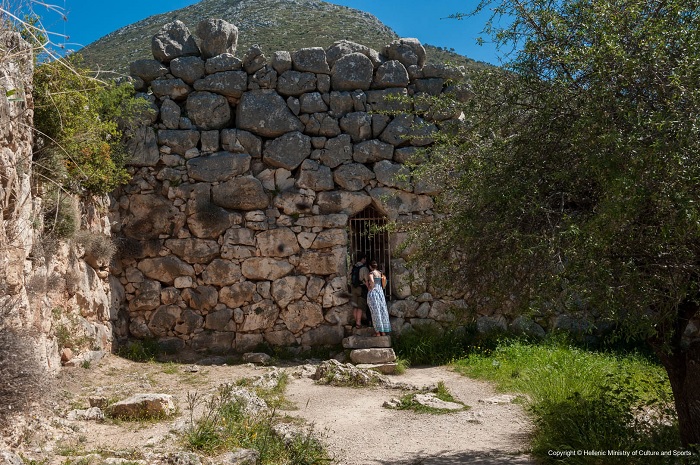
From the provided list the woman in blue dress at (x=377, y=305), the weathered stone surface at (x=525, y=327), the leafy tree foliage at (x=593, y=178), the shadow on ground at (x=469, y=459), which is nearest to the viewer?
the leafy tree foliage at (x=593, y=178)

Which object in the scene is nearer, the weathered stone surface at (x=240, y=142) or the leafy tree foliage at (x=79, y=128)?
the leafy tree foliage at (x=79, y=128)

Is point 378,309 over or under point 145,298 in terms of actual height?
under

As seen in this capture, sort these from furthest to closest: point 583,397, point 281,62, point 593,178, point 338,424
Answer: point 281,62, point 338,424, point 583,397, point 593,178

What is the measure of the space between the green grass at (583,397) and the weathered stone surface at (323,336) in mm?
2000

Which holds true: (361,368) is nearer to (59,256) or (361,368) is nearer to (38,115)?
(59,256)

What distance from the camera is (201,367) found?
9.34 metres

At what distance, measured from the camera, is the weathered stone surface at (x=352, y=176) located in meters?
10.6

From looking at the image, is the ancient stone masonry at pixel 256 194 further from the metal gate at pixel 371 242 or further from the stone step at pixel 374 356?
the stone step at pixel 374 356

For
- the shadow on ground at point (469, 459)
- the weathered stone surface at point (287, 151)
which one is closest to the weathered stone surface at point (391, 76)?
the weathered stone surface at point (287, 151)

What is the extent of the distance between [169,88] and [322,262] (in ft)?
12.1

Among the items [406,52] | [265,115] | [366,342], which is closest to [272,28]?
[406,52]

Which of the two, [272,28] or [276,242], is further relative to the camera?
[272,28]

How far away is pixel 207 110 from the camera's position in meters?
10.6

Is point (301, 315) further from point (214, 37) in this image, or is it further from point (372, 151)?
point (214, 37)
